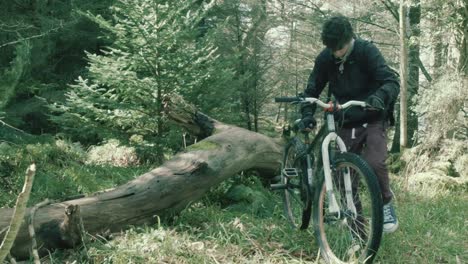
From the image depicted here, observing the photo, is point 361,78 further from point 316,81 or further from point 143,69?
point 143,69

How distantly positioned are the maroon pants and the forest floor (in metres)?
0.63

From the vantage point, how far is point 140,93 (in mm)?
7551

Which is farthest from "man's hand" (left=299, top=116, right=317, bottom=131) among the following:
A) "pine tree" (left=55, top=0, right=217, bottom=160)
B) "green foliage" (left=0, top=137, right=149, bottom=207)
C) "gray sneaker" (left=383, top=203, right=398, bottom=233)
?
→ "pine tree" (left=55, top=0, right=217, bottom=160)

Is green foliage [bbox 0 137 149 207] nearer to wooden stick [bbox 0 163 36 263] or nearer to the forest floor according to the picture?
the forest floor

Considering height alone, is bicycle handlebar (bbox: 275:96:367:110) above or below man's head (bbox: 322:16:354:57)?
below

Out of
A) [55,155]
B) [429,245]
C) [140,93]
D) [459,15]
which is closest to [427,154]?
[459,15]

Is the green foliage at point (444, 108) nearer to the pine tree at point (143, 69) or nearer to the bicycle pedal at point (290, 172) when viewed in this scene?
the pine tree at point (143, 69)

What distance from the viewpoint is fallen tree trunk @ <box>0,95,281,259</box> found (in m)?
3.76

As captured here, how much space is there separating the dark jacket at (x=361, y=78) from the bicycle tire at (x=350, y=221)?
61 cm

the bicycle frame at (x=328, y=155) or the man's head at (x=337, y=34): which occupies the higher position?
the man's head at (x=337, y=34)

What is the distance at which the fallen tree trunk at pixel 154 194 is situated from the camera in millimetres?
3762

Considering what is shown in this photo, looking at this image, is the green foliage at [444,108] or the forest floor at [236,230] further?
the green foliage at [444,108]

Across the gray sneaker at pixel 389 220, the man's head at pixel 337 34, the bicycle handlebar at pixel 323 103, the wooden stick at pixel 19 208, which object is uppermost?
the man's head at pixel 337 34

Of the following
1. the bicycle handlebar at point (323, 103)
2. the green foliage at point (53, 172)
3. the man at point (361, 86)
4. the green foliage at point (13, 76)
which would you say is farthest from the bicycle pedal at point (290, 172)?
the green foliage at point (13, 76)
